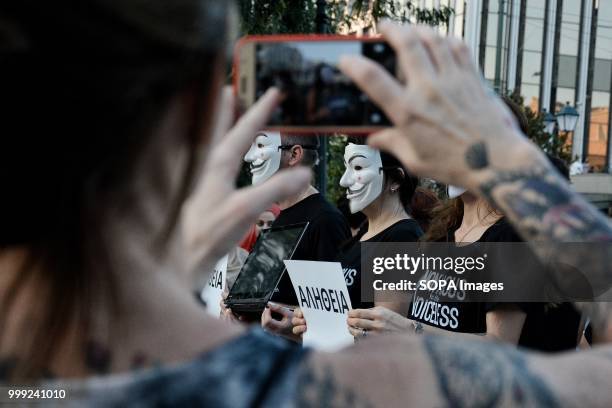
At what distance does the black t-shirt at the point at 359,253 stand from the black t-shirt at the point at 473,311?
379 millimetres

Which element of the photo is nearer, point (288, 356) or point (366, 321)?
point (288, 356)

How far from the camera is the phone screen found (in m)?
1.32

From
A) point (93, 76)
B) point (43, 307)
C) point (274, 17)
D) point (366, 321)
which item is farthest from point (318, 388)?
point (274, 17)

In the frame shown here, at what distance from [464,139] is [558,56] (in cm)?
4028

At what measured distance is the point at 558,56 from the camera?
128 feet

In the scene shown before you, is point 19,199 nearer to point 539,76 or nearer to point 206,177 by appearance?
point 206,177

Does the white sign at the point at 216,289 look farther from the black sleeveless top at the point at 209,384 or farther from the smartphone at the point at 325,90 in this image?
the black sleeveless top at the point at 209,384

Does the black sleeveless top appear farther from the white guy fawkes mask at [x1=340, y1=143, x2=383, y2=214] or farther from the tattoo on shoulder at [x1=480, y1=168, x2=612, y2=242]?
the white guy fawkes mask at [x1=340, y1=143, x2=383, y2=214]

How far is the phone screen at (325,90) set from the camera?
1.32 m

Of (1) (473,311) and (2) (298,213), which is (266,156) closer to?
(2) (298,213)

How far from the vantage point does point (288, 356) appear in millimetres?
1005

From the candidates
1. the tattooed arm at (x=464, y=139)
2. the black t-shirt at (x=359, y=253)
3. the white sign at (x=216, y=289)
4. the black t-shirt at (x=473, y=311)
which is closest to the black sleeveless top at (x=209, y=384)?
the tattooed arm at (x=464, y=139)

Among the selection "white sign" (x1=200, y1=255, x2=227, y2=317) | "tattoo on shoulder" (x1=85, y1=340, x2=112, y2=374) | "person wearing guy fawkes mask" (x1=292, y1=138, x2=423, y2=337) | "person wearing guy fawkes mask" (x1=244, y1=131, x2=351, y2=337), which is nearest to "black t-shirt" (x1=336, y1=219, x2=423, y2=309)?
"person wearing guy fawkes mask" (x1=292, y1=138, x2=423, y2=337)

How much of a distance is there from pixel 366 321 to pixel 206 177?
7.25ft
